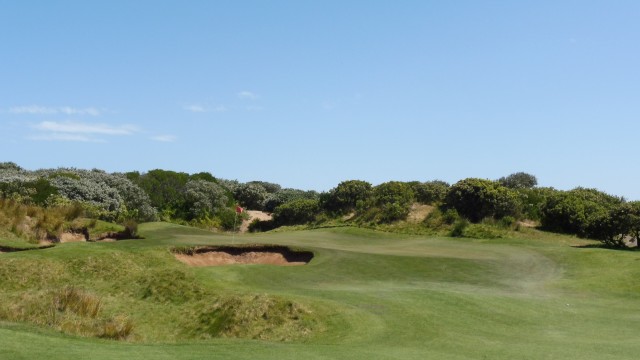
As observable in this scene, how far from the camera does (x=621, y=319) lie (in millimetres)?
21969

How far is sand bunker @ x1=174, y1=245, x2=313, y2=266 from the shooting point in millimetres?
34562

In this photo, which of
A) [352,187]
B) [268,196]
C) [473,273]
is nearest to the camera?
[473,273]

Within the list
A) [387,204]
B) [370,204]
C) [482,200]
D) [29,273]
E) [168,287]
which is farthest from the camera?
[370,204]

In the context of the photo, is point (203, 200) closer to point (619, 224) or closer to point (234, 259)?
point (234, 259)

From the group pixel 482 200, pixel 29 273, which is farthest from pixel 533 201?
pixel 29 273

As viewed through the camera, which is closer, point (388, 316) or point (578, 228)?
point (388, 316)

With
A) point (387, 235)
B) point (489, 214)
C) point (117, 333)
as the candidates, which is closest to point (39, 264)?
point (117, 333)

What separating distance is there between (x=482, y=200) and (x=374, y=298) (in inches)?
1415

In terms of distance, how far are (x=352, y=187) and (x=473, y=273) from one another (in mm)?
38961

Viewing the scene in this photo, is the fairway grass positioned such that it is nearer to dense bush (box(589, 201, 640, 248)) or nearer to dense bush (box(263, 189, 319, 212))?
dense bush (box(589, 201, 640, 248))

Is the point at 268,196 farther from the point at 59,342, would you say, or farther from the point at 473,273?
the point at 59,342

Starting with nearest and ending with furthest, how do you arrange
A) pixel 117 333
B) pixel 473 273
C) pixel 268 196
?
pixel 117 333 < pixel 473 273 < pixel 268 196

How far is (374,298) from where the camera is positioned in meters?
23.0

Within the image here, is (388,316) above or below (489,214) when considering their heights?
below
